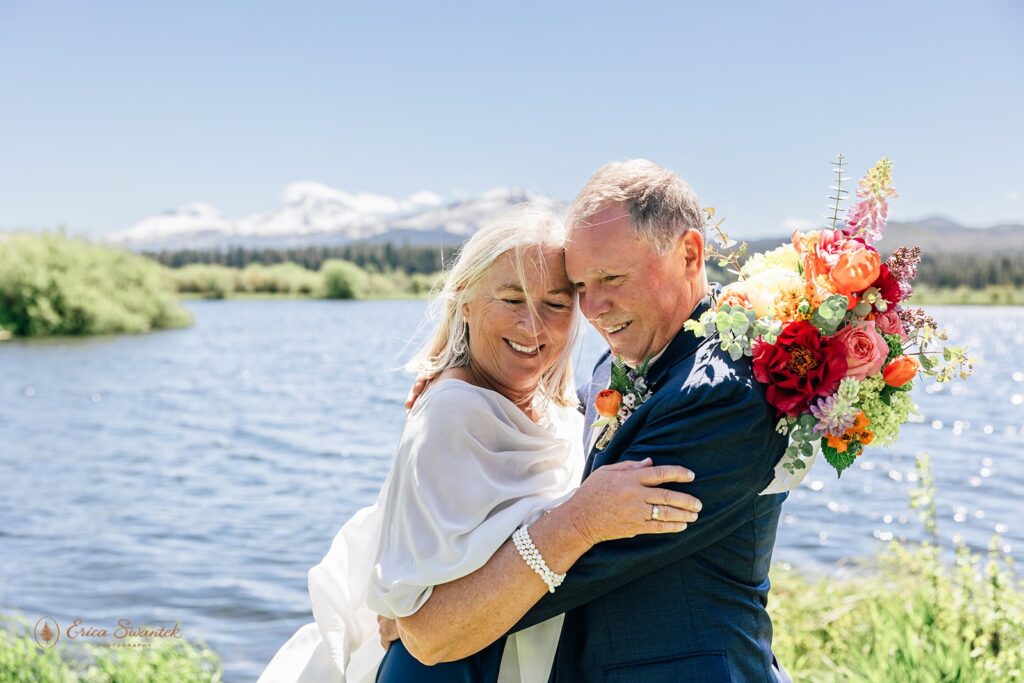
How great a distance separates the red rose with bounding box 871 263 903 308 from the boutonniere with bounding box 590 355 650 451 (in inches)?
27.0

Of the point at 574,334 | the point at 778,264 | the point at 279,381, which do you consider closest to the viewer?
the point at 778,264

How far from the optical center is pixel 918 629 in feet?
16.9

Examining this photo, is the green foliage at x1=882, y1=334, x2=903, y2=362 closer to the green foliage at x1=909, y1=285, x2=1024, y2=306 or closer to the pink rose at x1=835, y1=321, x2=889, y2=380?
the pink rose at x1=835, y1=321, x2=889, y2=380

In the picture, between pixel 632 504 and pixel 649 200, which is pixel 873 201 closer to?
pixel 649 200

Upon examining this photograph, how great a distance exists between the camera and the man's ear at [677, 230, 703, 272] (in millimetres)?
2543

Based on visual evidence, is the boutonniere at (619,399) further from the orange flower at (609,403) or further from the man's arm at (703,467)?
the man's arm at (703,467)

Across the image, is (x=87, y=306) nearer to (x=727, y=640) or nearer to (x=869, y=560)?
(x=869, y=560)

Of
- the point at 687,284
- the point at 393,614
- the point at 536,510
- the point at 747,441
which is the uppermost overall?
the point at 687,284

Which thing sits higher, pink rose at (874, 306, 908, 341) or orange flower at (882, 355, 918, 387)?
pink rose at (874, 306, 908, 341)

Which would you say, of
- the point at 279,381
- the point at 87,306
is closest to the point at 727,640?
the point at 279,381

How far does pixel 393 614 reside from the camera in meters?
2.52

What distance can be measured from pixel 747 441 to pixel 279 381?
93.2ft

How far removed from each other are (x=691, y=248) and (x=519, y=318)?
1.95 ft

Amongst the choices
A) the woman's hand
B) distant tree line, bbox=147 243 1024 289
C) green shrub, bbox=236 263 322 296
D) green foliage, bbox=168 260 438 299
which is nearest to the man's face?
the woman's hand
